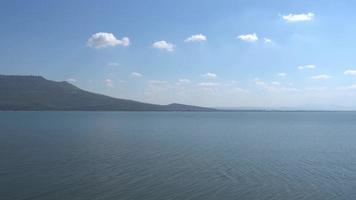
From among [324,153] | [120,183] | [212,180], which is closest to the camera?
[120,183]

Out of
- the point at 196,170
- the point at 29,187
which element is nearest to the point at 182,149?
the point at 196,170

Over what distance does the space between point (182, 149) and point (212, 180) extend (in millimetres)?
25272

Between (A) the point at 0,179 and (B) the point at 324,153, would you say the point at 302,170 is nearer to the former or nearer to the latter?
(B) the point at 324,153

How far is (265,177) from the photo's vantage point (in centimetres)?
3844

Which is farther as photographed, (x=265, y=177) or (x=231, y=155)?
(x=231, y=155)

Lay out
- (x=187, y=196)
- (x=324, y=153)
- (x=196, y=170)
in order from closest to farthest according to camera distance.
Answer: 1. (x=187, y=196)
2. (x=196, y=170)
3. (x=324, y=153)

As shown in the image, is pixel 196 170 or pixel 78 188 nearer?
pixel 78 188

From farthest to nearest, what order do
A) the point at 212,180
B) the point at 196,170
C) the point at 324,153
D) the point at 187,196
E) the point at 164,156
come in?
1. the point at 324,153
2. the point at 164,156
3. the point at 196,170
4. the point at 212,180
5. the point at 187,196

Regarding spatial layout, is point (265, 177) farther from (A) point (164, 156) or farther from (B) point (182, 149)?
(B) point (182, 149)

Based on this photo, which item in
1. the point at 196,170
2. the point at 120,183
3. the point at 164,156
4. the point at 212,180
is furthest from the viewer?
the point at 164,156

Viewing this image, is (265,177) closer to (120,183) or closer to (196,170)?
(196,170)

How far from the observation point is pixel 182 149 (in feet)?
202

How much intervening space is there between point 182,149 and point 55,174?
26951 millimetres

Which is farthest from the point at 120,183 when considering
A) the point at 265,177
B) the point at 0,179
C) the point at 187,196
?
the point at 265,177
